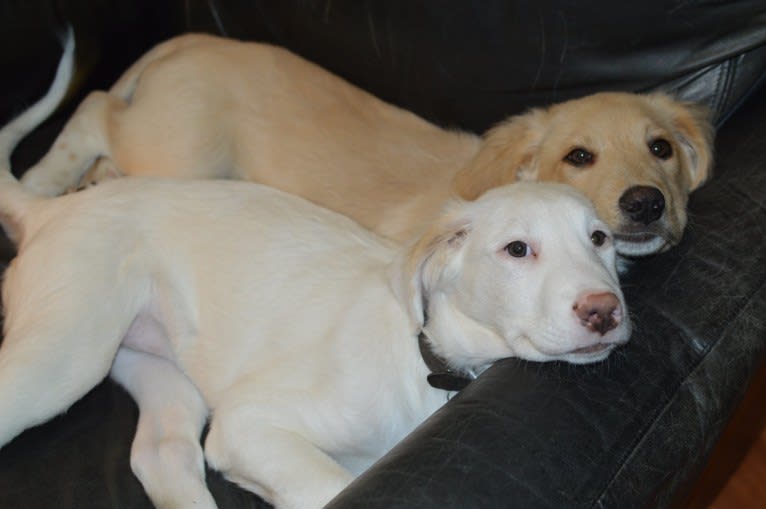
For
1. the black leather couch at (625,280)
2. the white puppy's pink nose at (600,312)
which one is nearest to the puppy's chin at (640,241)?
the black leather couch at (625,280)

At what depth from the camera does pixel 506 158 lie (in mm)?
2176

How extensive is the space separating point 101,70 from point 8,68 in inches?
12.0

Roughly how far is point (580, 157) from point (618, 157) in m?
0.11

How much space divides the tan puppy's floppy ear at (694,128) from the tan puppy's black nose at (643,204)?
0.23 meters

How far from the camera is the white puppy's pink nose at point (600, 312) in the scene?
1408 millimetres

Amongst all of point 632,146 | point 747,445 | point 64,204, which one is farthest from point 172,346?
point 747,445

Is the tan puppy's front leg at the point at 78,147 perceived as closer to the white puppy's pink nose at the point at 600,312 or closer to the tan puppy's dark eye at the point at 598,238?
the tan puppy's dark eye at the point at 598,238

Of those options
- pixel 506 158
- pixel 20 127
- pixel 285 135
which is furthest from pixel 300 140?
pixel 20 127

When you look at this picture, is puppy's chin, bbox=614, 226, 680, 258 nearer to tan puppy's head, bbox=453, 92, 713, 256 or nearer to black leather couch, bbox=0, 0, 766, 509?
tan puppy's head, bbox=453, 92, 713, 256

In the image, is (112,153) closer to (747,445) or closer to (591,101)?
(591,101)

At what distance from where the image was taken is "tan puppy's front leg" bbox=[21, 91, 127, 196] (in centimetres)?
243

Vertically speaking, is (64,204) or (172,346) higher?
(64,204)

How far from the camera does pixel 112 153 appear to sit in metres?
2.51

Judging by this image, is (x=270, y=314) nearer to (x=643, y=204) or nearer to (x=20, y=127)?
(x=643, y=204)
